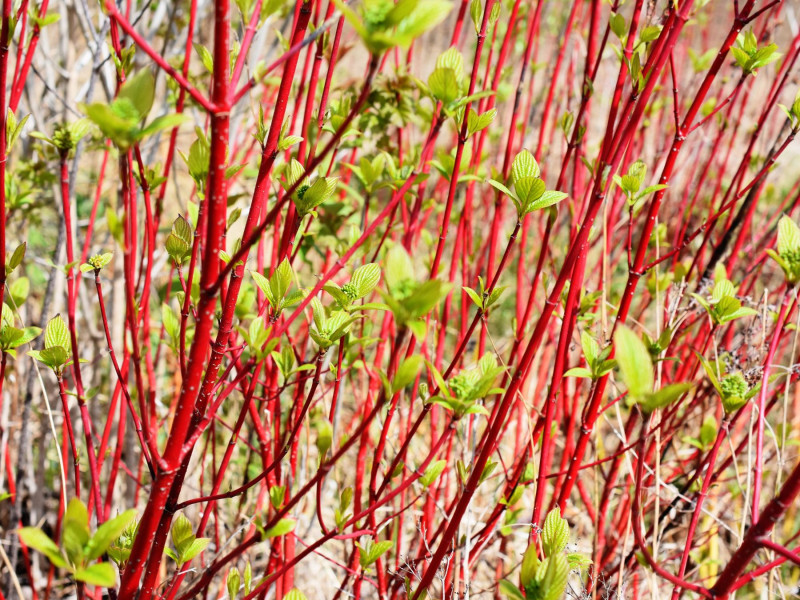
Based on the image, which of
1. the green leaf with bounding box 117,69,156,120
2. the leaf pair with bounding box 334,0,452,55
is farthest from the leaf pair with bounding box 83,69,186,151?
the leaf pair with bounding box 334,0,452,55

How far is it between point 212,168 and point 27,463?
1.36 metres

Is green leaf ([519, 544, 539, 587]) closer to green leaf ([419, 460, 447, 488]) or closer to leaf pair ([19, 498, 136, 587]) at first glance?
green leaf ([419, 460, 447, 488])

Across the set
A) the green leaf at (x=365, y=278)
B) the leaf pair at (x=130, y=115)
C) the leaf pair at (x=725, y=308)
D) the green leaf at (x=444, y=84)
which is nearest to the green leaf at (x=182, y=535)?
the green leaf at (x=365, y=278)

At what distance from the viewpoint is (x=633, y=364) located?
1.81 ft

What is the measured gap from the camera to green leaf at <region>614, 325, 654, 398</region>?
55 centimetres

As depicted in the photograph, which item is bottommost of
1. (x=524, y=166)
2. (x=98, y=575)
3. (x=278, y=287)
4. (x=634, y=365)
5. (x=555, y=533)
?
(x=98, y=575)

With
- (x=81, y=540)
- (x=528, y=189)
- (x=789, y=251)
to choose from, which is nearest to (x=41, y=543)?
(x=81, y=540)

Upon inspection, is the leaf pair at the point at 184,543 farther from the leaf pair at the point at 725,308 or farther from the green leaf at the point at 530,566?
the leaf pair at the point at 725,308

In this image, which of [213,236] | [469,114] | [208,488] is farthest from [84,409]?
[208,488]

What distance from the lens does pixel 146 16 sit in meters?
1.94

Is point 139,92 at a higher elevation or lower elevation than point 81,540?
higher

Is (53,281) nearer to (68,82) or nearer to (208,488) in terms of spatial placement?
(68,82)

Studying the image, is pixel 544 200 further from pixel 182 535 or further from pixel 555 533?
pixel 182 535

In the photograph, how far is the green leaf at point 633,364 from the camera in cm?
55
